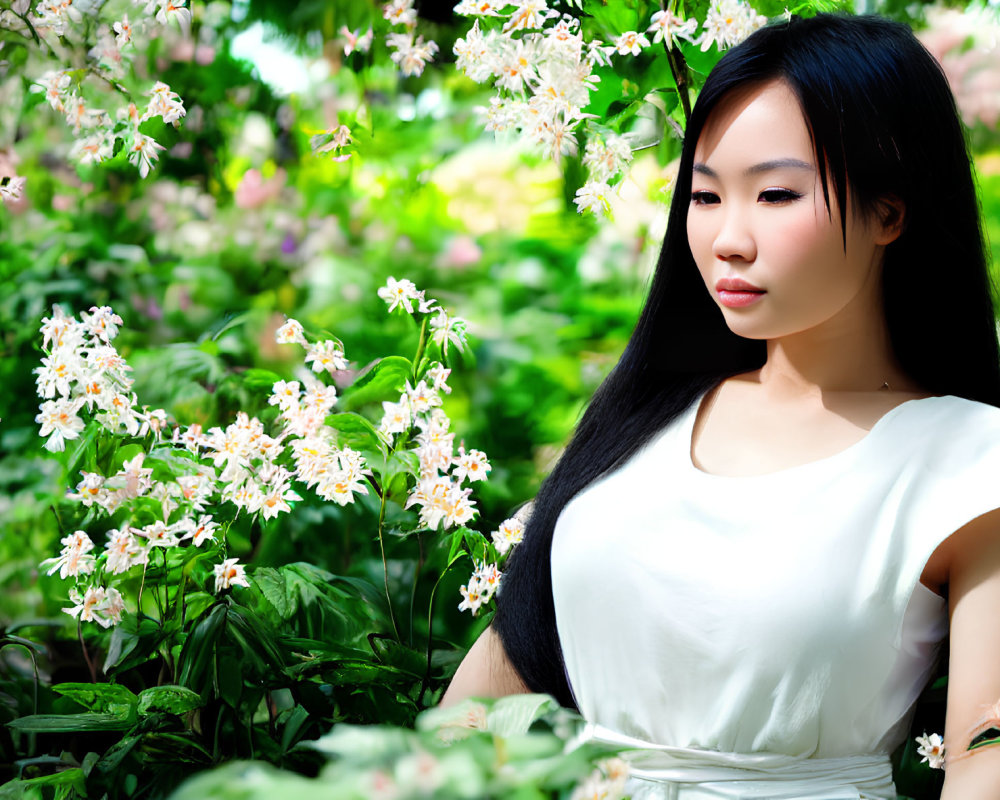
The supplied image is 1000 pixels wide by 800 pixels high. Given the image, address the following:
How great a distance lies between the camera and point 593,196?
140cm

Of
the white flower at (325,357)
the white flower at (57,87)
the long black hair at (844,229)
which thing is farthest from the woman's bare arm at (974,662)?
the white flower at (57,87)

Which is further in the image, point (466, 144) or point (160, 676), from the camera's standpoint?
point (466, 144)

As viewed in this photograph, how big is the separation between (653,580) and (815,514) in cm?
17

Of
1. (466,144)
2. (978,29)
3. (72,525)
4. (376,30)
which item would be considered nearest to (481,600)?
(72,525)

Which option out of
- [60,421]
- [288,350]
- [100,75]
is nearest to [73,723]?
[60,421]

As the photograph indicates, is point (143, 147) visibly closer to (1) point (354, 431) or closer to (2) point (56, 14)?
(2) point (56, 14)

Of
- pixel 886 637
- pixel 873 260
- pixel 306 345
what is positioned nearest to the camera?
pixel 886 637

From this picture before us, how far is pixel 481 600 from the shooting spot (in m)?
1.35

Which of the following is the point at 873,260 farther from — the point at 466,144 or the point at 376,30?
the point at 466,144

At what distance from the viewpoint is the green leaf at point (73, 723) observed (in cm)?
116

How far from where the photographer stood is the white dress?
3.51 feet

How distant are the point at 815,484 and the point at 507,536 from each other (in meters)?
0.40

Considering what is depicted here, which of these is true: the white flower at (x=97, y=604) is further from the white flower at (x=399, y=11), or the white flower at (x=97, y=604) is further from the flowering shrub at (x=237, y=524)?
the white flower at (x=399, y=11)

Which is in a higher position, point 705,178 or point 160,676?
point 705,178
